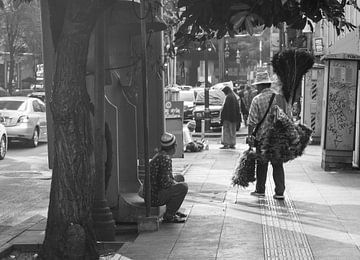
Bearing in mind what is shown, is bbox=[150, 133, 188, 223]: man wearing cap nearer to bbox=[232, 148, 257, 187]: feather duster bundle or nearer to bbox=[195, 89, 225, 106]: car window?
bbox=[232, 148, 257, 187]: feather duster bundle

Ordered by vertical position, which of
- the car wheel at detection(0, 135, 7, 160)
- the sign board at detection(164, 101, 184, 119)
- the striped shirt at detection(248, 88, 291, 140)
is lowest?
the car wheel at detection(0, 135, 7, 160)

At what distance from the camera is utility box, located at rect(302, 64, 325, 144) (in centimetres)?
1833

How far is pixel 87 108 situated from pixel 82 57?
482 millimetres

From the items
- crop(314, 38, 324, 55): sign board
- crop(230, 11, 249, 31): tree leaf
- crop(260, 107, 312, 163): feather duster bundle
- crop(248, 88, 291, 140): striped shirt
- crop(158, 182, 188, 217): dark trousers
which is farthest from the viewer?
crop(314, 38, 324, 55): sign board

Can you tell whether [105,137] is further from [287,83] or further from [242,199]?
[287,83]

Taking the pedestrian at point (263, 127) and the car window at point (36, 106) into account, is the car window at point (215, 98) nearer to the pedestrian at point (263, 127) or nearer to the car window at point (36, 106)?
the car window at point (36, 106)

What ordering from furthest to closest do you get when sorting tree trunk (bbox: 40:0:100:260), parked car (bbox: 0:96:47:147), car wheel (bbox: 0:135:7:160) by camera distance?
parked car (bbox: 0:96:47:147) → car wheel (bbox: 0:135:7:160) → tree trunk (bbox: 40:0:100:260)

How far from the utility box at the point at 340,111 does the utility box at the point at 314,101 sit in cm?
558

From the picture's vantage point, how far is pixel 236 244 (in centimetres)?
652

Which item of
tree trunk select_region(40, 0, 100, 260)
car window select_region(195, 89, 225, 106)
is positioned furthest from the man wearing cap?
car window select_region(195, 89, 225, 106)

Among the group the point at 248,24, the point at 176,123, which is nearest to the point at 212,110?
the point at 176,123

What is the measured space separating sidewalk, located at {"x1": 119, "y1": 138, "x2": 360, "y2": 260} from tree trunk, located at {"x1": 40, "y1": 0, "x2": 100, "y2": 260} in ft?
2.16

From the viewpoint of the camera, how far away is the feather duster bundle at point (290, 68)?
10.0 meters

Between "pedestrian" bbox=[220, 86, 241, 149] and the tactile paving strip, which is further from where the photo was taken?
"pedestrian" bbox=[220, 86, 241, 149]
